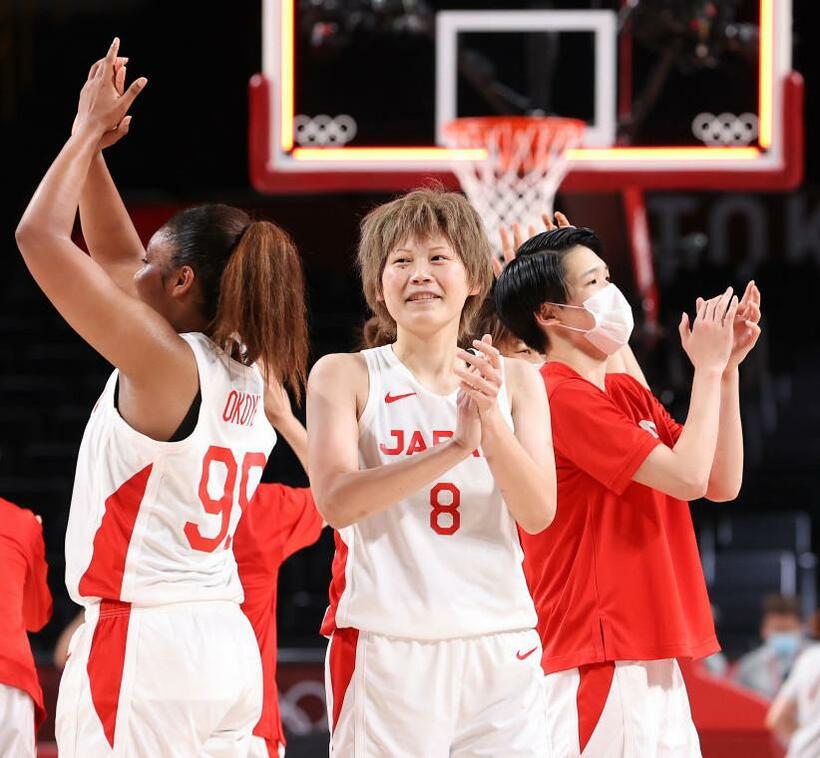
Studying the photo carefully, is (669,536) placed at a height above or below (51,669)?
above

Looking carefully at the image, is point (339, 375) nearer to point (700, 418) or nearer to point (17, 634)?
point (700, 418)

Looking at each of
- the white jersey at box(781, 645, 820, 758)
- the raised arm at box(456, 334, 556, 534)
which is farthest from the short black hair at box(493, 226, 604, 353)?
the white jersey at box(781, 645, 820, 758)

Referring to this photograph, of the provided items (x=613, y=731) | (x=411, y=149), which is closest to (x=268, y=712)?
(x=613, y=731)

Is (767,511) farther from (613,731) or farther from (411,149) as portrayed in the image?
(613,731)

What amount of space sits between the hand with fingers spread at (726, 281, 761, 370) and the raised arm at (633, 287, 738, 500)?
3 cm

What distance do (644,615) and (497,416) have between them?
2.72 feet

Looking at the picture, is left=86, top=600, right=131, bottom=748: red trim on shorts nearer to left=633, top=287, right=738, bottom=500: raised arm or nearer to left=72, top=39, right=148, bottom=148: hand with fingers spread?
left=72, top=39, right=148, bottom=148: hand with fingers spread

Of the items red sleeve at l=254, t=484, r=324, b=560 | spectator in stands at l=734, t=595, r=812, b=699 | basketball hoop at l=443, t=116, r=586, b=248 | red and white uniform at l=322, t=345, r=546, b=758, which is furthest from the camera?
spectator in stands at l=734, t=595, r=812, b=699

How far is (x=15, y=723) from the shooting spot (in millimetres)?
3598

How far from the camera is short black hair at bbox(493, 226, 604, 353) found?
371 centimetres

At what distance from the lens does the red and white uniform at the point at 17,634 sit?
360 centimetres

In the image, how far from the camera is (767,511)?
15.3 meters

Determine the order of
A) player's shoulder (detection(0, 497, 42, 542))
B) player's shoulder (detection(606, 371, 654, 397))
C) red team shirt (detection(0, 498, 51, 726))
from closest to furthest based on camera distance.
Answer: red team shirt (detection(0, 498, 51, 726)), player's shoulder (detection(0, 497, 42, 542)), player's shoulder (detection(606, 371, 654, 397))

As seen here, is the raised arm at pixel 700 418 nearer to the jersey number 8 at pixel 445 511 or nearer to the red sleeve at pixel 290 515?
the jersey number 8 at pixel 445 511
